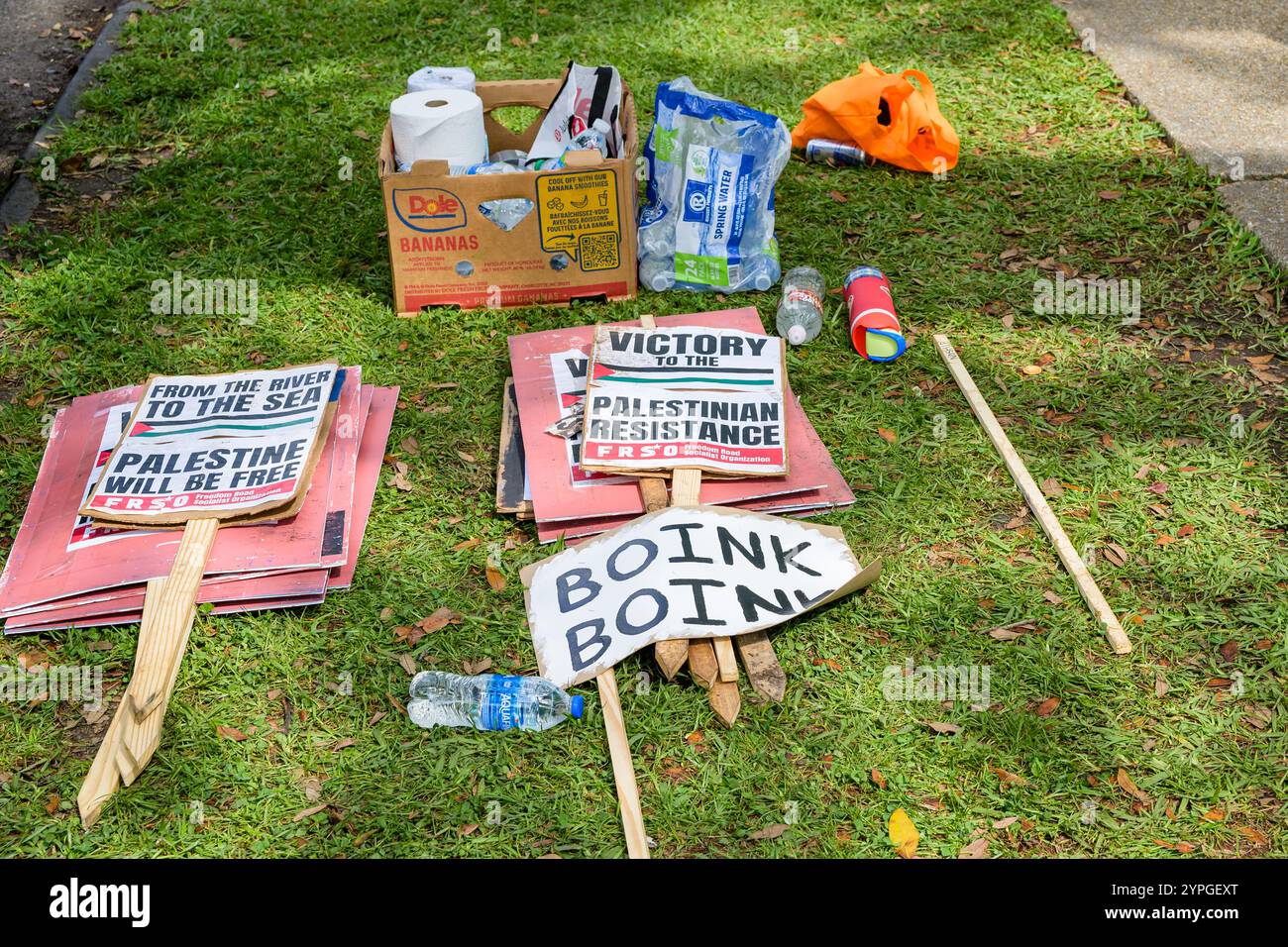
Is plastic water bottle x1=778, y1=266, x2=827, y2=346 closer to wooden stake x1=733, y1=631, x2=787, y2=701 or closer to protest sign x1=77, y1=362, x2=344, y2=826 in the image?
wooden stake x1=733, y1=631, x2=787, y2=701

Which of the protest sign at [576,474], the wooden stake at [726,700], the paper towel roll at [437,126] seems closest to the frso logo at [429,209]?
the paper towel roll at [437,126]

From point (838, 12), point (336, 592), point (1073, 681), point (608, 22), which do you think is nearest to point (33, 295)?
point (336, 592)

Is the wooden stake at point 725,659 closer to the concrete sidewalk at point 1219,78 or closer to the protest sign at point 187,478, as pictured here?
the protest sign at point 187,478

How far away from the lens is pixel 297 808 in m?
2.50

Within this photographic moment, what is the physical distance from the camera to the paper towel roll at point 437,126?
390 centimetres

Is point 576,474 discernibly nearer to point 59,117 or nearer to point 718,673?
point 718,673

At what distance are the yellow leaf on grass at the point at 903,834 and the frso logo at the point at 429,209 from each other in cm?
246

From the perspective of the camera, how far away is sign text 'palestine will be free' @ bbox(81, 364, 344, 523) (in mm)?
3064

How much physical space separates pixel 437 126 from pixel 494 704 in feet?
7.26

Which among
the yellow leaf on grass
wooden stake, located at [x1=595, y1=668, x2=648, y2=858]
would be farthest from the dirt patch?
the yellow leaf on grass

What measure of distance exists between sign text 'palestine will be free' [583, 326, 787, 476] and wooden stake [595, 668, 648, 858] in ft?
2.44

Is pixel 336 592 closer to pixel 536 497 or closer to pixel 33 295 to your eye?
pixel 536 497

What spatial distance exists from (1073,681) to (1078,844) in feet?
1.50

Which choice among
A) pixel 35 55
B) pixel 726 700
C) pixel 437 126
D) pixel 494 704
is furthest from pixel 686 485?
pixel 35 55
